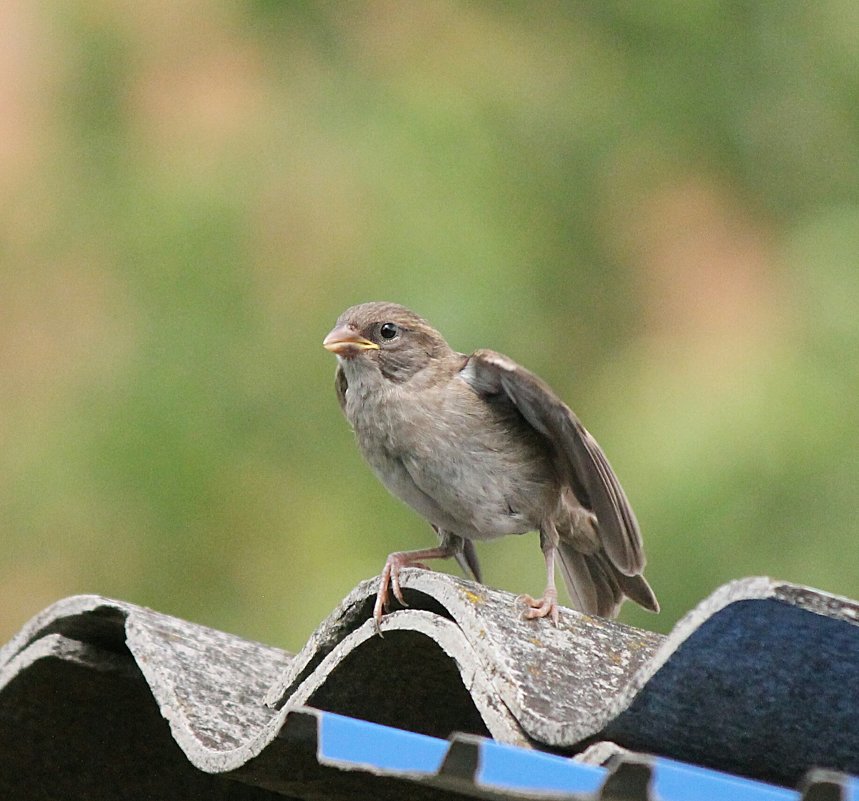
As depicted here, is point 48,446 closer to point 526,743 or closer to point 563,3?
point 563,3

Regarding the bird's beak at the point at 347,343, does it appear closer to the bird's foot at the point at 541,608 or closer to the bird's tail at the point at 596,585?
the bird's tail at the point at 596,585

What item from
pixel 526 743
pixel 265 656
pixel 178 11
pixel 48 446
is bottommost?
pixel 48 446

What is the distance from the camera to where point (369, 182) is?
21.5 ft

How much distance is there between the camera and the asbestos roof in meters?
1.96

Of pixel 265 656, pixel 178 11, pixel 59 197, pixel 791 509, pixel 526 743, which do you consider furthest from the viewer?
pixel 178 11

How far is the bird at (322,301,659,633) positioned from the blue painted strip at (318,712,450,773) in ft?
4.82

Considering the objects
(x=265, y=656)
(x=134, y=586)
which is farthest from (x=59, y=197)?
(x=265, y=656)

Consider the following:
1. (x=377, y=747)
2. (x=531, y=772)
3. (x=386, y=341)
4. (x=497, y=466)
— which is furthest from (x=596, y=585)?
(x=531, y=772)

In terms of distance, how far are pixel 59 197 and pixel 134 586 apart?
5.93ft

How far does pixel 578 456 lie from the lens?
3.68 meters

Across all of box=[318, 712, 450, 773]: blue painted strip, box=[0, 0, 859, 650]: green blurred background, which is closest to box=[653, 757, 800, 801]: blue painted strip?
box=[318, 712, 450, 773]: blue painted strip

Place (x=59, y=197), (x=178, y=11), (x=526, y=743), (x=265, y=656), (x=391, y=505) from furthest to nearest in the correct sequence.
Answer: (x=178, y=11)
(x=59, y=197)
(x=391, y=505)
(x=265, y=656)
(x=526, y=743)

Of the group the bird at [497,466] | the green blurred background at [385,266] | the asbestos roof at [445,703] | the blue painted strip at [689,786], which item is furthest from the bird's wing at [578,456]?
the blue painted strip at [689,786]

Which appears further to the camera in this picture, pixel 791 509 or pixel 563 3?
pixel 563 3
